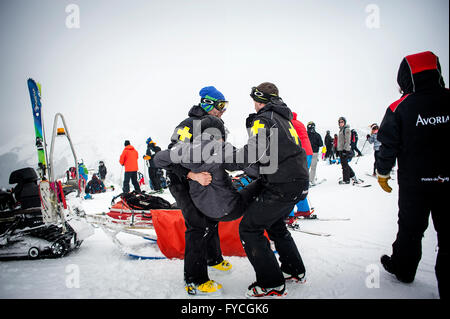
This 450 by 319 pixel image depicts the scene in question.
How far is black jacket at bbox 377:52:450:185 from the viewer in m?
1.72

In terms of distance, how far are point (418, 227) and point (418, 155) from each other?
615 millimetres

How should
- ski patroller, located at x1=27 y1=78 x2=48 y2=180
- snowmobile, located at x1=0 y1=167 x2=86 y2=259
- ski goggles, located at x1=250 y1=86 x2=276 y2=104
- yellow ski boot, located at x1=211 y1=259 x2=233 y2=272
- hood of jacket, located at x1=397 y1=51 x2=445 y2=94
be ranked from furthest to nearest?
ski patroller, located at x1=27 y1=78 x2=48 y2=180
snowmobile, located at x1=0 y1=167 x2=86 y2=259
yellow ski boot, located at x1=211 y1=259 x2=233 y2=272
ski goggles, located at x1=250 y1=86 x2=276 y2=104
hood of jacket, located at x1=397 y1=51 x2=445 y2=94

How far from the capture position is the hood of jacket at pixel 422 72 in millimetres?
1806

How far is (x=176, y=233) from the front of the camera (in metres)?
2.78

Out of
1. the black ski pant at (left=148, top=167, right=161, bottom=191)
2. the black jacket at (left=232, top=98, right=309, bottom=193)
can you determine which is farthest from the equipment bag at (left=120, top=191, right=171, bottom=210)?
the black ski pant at (left=148, top=167, right=161, bottom=191)

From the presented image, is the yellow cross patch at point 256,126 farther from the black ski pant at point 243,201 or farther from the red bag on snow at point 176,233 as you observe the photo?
the red bag on snow at point 176,233

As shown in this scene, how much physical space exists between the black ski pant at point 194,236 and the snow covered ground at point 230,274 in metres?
0.25

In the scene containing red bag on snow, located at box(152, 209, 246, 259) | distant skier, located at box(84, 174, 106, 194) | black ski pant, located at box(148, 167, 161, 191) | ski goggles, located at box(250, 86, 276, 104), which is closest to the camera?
ski goggles, located at box(250, 86, 276, 104)

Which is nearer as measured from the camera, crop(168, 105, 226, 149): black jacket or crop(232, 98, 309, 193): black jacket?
crop(232, 98, 309, 193): black jacket

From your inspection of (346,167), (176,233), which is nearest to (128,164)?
(176,233)

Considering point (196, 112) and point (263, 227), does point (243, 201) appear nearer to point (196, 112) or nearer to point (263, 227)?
point (263, 227)

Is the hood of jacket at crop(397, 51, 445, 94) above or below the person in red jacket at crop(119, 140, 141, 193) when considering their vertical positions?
above

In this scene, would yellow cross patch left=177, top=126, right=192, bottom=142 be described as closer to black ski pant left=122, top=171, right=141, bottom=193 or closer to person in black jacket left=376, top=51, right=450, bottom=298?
person in black jacket left=376, top=51, right=450, bottom=298
